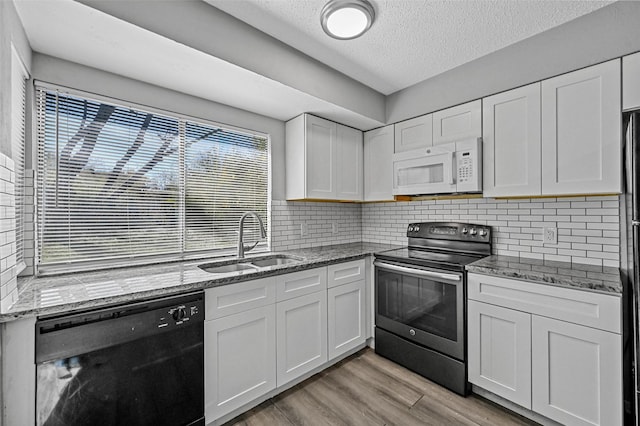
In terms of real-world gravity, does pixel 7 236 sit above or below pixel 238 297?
above

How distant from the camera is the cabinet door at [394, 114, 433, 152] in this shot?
2566 millimetres

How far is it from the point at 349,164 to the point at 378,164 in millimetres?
305

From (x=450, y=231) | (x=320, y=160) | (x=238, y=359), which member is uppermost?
(x=320, y=160)

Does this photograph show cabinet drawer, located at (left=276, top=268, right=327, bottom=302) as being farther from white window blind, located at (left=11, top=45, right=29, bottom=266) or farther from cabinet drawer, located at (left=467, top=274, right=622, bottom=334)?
white window blind, located at (left=11, top=45, right=29, bottom=266)

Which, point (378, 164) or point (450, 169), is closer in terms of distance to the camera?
point (450, 169)

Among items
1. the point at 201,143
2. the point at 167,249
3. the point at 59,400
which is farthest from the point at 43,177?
the point at 59,400

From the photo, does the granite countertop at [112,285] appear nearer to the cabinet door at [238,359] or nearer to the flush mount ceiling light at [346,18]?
the cabinet door at [238,359]

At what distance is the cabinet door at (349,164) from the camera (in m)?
2.85

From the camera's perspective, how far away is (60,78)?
1.68 m

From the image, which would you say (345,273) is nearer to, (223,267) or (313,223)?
(313,223)

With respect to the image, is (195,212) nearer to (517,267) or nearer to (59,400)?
(59,400)

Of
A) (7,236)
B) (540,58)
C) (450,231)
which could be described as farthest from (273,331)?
(540,58)

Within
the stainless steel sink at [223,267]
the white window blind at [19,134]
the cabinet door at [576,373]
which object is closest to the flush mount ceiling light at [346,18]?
the white window blind at [19,134]

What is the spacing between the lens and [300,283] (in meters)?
2.10
